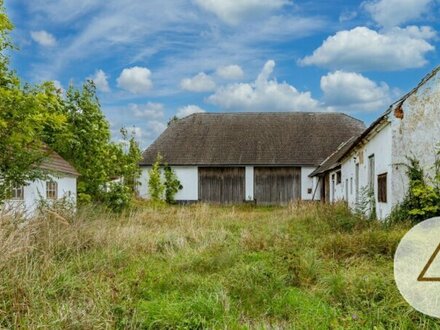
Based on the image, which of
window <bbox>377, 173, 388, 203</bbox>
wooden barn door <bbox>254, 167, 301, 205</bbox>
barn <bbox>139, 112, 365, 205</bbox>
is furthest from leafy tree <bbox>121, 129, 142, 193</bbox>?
window <bbox>377, 173, 388, 203</bbox>

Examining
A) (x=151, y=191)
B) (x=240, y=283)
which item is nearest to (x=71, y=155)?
(x=151, y=191)

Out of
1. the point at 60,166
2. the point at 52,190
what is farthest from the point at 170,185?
the point at 60,166

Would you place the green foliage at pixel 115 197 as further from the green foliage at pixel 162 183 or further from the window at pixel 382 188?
the window at pixel 382 188

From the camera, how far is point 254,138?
3091 centimetres

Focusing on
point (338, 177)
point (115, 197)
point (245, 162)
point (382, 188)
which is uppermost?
point (245, 162)

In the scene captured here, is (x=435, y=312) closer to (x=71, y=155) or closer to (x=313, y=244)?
(x=313, y=244)

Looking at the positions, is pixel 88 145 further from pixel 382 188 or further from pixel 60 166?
pixel 382 188

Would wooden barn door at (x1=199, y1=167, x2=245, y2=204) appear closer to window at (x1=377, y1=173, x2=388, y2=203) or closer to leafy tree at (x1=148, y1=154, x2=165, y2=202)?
leafy tree at (x1=148, y1=154, x2=165, y2=202)

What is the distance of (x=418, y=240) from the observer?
27.7 ft

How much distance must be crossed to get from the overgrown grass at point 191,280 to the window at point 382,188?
218 centimetres

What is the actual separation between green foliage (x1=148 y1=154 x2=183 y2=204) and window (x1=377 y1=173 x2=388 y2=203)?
1692 cm

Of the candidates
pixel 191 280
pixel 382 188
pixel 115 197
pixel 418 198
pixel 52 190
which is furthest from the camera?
pixel 115 197

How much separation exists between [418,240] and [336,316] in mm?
3763

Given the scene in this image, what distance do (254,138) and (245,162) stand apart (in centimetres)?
276
